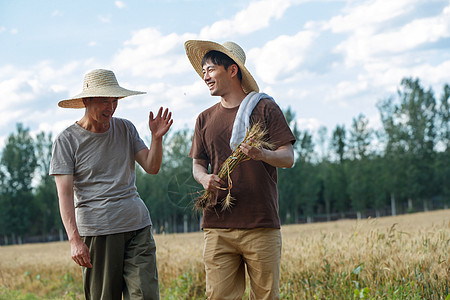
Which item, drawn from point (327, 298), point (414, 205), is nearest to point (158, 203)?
point (414, 205)

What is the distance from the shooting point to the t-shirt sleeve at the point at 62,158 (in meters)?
3.60

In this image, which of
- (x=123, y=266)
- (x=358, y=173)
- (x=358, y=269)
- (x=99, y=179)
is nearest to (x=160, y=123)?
(x=99, y=179)

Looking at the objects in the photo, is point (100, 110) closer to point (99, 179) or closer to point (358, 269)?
point (99, 179)

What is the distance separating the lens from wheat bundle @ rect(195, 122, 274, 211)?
3.31m

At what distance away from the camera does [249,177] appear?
3467 millimetres

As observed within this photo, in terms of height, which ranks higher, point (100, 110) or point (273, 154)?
point (100, 110)

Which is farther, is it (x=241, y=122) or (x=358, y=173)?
(x=358, y=173)

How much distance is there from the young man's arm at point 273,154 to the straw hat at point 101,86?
107 cm

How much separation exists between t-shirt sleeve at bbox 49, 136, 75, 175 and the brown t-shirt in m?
0.98

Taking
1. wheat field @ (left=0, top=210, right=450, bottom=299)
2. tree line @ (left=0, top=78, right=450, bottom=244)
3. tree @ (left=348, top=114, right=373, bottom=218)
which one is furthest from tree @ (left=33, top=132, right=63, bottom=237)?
wheat field @ (left=0, top=210, right=450, bottom=299)

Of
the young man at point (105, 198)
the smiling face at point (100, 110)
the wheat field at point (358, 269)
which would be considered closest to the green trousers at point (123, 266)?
the young man at point (105, 198)

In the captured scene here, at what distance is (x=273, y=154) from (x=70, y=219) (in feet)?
4.83

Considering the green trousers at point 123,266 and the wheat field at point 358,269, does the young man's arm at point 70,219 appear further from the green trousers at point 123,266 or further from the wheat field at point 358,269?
the wheat field at point 358,269

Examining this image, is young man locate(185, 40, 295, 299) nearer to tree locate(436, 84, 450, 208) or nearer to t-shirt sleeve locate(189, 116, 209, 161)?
t-shirt sleeve locate(189, 116, 209, 161)
